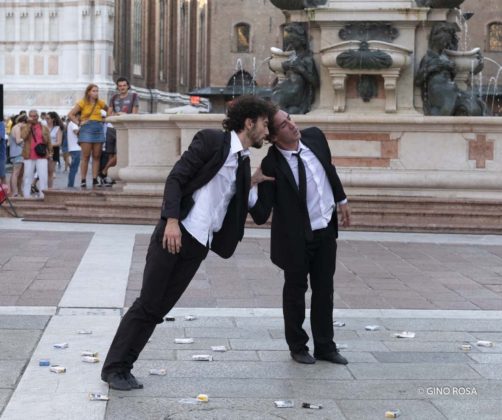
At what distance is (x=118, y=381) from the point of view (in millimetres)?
6461

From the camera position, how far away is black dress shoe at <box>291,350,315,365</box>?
23.9ft

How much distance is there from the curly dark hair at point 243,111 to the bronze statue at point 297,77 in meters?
10.5

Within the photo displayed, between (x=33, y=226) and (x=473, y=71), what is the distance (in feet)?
23.3

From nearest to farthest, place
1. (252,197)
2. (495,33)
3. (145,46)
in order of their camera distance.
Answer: (252,197) < (145,46) < (495,33)

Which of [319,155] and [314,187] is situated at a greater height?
[319,155]

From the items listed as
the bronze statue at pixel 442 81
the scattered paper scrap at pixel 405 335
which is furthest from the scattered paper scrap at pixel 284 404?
the bronze statue at pixel 442 81

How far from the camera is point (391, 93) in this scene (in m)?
→ 17.3

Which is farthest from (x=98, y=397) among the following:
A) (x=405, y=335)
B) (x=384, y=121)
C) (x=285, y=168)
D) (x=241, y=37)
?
(x=241, y=37)

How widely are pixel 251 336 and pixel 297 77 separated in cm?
968

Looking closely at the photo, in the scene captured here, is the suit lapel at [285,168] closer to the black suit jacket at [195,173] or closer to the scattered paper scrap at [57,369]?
the black suit jacket at [195,173]

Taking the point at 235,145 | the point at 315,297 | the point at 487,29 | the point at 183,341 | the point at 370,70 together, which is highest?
the point at 487,29

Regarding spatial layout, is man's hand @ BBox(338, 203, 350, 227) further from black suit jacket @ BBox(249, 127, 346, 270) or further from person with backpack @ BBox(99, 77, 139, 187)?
person with backpack @ BBox(99, 77, 139, 187)

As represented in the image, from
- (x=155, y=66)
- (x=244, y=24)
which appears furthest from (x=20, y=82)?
(x=244, y=24)

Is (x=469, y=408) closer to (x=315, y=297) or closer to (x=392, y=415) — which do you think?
(x=392, y=415)
